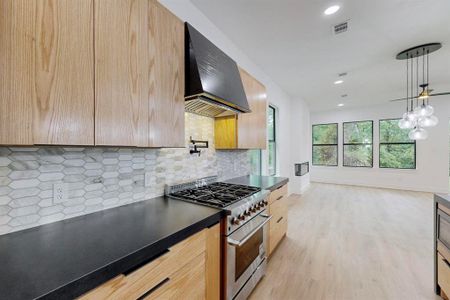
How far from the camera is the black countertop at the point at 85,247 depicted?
66 centimetres

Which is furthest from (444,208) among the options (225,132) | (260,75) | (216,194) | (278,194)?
(260,75)

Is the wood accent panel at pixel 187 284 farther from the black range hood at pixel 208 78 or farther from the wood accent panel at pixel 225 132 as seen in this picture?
the wood accent panel at pixel 225 132

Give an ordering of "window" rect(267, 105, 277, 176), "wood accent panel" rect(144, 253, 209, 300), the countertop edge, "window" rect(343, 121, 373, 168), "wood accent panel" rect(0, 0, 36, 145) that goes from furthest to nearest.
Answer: "window" rect(343, 121, 373, 168) < "window" rect(267, 105, 277, 176) < "wood accent panel" rect(144, 253, 209, 300) < "wood accent panel" rect(0, 0, 36, 145) < the countertop edge

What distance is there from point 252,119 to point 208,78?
1.22 meters

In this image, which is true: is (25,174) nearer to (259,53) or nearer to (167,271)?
(167,271)

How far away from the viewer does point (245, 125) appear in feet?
8.52

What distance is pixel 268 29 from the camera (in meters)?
2.57

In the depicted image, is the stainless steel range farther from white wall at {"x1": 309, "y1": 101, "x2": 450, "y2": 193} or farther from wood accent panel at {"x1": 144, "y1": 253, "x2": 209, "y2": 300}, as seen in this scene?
white wall at {"x1": 309, "y1": 101, "x2": 450, "y2": 193}

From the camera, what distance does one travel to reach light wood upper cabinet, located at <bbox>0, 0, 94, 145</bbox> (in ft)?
2.50

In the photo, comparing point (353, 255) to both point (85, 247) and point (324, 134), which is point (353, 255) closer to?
point (85, 247)

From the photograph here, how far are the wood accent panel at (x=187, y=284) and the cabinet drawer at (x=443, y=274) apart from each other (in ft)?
7.01

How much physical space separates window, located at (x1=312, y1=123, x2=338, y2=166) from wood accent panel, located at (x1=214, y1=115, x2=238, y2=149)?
677cm

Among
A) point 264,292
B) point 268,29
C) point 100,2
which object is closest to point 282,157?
point 268,29

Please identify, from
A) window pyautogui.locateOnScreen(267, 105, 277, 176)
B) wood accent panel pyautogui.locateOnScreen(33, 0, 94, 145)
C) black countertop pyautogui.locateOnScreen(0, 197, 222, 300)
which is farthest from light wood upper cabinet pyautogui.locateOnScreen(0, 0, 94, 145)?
window pyautogui.locateOnScreen(267, 105, 277, 176)
